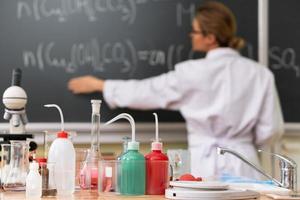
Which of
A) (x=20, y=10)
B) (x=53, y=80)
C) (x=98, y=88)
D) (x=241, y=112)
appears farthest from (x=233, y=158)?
(x=20, y=10)

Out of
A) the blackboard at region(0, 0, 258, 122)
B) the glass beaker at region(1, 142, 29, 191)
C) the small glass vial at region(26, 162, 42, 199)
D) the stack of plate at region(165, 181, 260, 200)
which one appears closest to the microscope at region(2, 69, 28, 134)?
the glass beaker at region(1, 142, 29, 191)

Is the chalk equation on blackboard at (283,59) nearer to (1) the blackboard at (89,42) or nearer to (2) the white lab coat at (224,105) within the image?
(1) the blackboard at (89,42)

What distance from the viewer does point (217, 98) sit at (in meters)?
3.53

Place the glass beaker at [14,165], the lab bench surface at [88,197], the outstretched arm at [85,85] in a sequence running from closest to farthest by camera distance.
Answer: the lab bench surface at [88,197] → the glass beaker at [14,165] → the outstretched arm at [85,85]

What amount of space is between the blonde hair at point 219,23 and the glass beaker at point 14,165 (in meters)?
1.72

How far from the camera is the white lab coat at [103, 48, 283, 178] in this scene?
138 inches

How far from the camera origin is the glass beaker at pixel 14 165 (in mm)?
2178

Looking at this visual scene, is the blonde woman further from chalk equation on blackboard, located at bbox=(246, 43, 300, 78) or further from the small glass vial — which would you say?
the small glass vial

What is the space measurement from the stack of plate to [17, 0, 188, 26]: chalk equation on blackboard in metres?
2.01

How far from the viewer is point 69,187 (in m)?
2.08

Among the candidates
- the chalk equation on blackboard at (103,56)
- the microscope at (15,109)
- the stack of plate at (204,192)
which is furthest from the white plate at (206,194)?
the chalk equation on blackboard at (103,56)

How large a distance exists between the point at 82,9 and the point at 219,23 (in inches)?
31.3

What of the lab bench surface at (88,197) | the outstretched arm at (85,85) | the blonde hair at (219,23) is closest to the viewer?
the lab bench surface at (88,197)

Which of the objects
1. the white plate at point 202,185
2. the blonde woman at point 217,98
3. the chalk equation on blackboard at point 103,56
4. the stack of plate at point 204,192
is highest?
the chalk equation on blackboard at point 103,56
